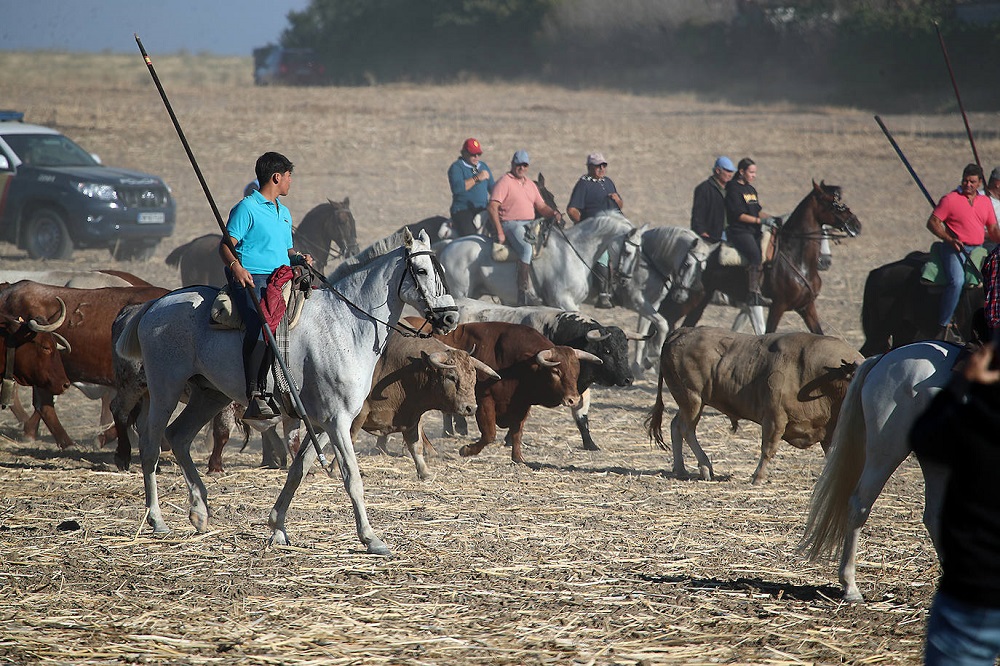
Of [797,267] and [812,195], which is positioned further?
[812,195]

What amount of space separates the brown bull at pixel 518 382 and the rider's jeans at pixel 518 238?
3793 millimetres

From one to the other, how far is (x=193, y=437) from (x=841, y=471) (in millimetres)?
4383

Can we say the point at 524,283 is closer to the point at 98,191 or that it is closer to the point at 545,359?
the point at 545,359

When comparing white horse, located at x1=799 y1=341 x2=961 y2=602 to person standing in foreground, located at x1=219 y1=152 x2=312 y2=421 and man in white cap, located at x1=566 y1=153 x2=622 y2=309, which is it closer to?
person standing in foreground, located at x1=219 y1=152 x2=312 y2=421

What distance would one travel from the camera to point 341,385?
7.18 m

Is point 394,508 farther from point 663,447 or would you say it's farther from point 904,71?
point 904,71

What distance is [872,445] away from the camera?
620 cm

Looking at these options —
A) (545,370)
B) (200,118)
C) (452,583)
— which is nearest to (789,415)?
(545,370)

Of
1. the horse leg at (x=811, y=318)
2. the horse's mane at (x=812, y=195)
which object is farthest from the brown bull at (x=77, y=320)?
the horse's mane at (x=812, y=195)

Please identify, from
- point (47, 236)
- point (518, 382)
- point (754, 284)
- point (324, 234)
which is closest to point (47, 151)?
point (47, 236)

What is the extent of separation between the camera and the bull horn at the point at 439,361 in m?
9.43

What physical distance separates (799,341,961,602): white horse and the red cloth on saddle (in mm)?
3520

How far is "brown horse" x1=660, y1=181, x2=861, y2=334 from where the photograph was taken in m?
14.4

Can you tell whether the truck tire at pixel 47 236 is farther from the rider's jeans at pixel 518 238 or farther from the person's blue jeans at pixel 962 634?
the person's blue jeans at pixel 962 634
